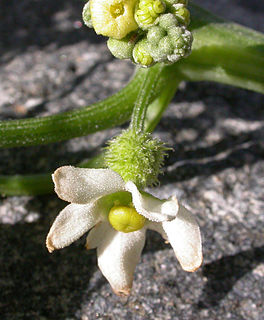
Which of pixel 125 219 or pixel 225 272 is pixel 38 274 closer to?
pixel 125 219

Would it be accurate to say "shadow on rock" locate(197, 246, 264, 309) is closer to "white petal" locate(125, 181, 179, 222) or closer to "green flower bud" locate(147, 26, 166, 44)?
"white petal" locate(125, 181, 179, 222)

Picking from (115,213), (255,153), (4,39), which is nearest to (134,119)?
(115,213)

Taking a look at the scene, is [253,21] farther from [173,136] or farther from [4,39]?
[4,39]

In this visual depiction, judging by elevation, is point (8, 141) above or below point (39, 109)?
above

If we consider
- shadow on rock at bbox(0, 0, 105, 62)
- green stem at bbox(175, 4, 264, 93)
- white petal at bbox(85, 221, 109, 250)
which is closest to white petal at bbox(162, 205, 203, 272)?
white petal at bbox(85, 221, 109, 250)

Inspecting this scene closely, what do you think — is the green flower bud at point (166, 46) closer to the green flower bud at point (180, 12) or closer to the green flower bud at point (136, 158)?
the green flower bud at point (180, 12)
